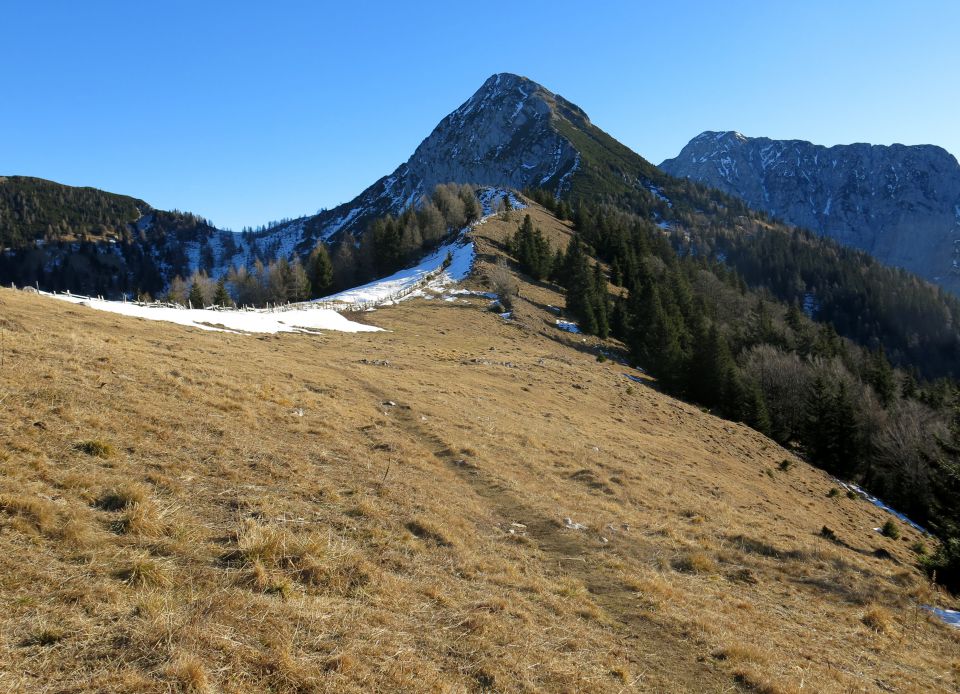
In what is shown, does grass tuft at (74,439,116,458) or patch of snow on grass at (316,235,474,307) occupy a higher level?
patch of snow on grass at (316,235,474,307)

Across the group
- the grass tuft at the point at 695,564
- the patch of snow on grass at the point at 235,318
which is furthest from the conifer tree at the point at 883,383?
the grass tuft at the point at 695,564

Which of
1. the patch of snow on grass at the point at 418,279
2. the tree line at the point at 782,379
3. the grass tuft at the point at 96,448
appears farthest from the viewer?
the patch of snow on grass at the point at 418,279

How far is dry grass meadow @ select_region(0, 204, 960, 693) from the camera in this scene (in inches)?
222

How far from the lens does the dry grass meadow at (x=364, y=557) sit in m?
5.64

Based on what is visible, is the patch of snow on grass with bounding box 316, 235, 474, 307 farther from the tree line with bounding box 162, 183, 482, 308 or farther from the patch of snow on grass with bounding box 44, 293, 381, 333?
the patch of snow on grass with bounding box 44, 293, 381, 333

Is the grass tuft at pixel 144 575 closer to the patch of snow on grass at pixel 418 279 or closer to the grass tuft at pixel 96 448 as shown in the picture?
the grass tuft at pixel 96 448

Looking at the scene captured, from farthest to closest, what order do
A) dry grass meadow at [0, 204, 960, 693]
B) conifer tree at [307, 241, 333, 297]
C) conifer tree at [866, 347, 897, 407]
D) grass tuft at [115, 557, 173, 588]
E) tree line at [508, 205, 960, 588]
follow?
conifer tree at [307, 241, 333, 297]
conifer tree at [866, 347, 897, 407]
tree line at [508, 205, 960, 588]
grass tuft at [115, 557, 173, 588]
dry grass meadow at [0, 204, 960, 693]

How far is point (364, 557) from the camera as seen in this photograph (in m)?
8.58

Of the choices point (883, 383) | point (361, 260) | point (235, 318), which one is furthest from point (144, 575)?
point (361, 260)

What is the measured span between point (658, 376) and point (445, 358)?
3232 cm

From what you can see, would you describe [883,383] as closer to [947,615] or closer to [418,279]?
[418,279]

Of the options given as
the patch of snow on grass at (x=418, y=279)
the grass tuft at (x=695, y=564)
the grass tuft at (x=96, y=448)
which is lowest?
the grass tuft at (x=695, y=564)

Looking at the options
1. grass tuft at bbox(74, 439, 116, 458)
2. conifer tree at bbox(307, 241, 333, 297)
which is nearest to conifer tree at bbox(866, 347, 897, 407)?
grass tuft at bbox(74, 439, 116, 458)

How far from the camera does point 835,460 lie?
48406 mm
